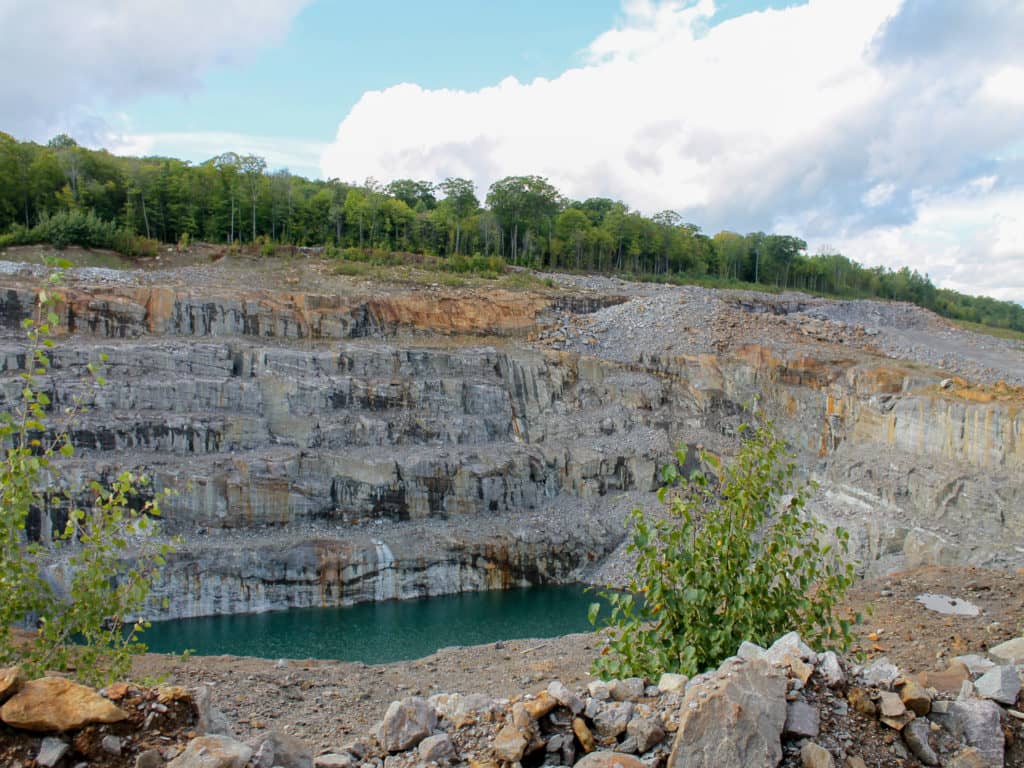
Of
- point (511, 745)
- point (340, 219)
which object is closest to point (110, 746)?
point (511, 745)

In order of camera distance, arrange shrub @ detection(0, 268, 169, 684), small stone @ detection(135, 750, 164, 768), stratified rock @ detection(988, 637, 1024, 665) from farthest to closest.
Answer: stratified rock @ detection(988, 637, 1024, 665)
shrub @ detection(0, 268, 169, 684)
small stone @ detection(135, 750, 164, 768)

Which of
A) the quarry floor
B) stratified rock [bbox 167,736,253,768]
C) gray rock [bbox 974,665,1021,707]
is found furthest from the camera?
the quarry floor

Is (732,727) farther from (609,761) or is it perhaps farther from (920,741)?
(920,741)

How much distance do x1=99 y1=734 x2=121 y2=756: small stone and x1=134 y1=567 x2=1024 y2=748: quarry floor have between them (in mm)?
5941

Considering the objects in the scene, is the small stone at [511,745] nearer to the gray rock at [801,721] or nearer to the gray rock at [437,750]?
the gray rock at [437,750]

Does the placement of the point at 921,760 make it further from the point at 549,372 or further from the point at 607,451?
the point at 549,372

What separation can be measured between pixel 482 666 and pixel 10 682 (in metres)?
13.6

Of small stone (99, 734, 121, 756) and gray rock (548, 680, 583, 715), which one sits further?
gray rock (548, 680, 583, 715)

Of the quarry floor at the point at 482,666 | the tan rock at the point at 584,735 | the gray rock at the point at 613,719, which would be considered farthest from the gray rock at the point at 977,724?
the quarry floor at the point at 482,666

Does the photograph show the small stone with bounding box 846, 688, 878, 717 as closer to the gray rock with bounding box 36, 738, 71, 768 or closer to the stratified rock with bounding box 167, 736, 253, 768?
the stratified rock with bounding box 167, 736, 253, 768

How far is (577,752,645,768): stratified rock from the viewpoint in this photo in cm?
484

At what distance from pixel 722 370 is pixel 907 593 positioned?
68.7 feet

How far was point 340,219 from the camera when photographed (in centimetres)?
6103

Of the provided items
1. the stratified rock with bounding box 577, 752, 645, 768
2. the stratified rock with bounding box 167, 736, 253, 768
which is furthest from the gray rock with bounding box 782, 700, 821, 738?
the stratified rock with bounding box 167, 736, 253, 768
